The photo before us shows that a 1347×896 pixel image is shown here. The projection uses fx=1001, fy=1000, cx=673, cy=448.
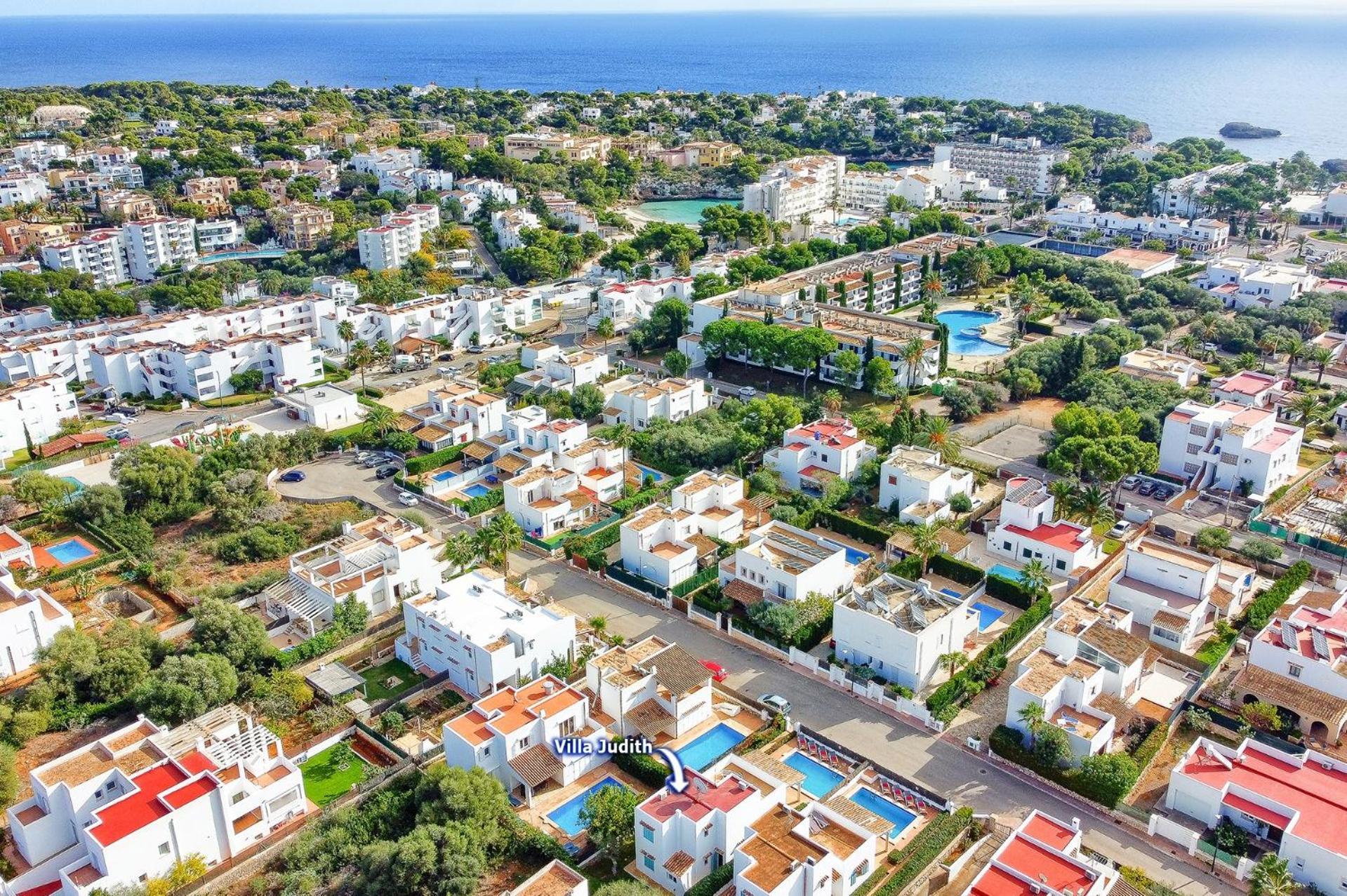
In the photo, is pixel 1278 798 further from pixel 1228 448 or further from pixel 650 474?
pixel 650 474

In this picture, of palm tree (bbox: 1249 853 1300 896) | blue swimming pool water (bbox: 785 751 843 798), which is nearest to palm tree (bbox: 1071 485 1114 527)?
blue swimming pool water (bbox: 785 751 843 798)

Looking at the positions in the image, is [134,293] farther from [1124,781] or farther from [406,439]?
[1124,781]

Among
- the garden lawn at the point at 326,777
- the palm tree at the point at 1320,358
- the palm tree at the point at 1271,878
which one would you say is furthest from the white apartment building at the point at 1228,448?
the garden lawn at the point at 326,777

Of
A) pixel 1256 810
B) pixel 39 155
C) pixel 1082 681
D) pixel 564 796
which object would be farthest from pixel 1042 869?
pixel 39 155

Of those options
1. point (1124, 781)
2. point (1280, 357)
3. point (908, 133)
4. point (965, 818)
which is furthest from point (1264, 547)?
point (908, 133)

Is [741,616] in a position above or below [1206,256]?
below

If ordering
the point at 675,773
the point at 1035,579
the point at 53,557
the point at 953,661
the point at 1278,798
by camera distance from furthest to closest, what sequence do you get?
the point at 53,557 → the point at 1035,579 → the point at 953,661 → the point at 675,773 → the point at 1278,798
